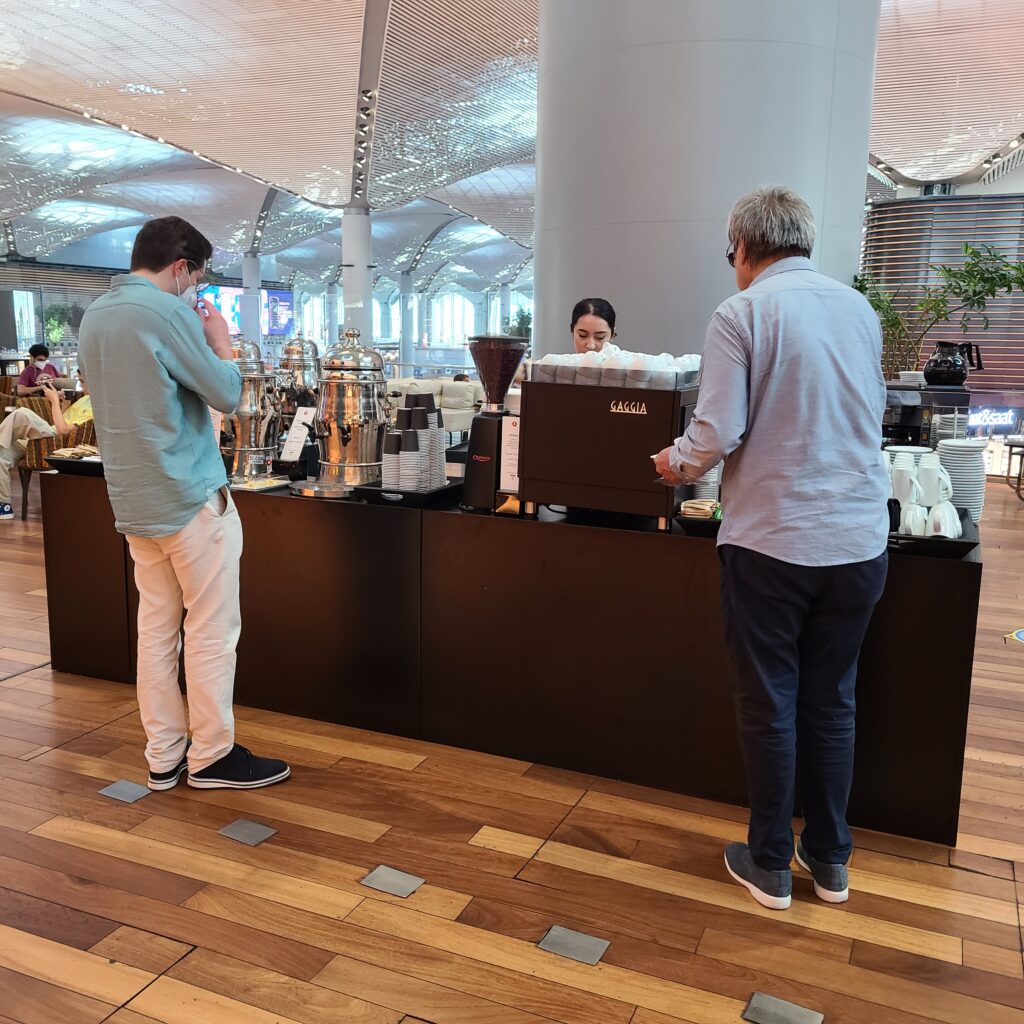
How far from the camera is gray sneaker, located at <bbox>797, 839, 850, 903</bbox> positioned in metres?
2.19

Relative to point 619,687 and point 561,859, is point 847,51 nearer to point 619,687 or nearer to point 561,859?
point 619,687

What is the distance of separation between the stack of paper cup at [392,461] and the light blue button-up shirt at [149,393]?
604 mm

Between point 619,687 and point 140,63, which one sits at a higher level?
point 140,63

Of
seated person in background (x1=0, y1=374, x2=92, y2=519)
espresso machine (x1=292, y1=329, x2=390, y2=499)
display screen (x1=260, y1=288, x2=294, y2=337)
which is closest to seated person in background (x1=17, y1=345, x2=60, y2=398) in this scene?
seated person in background (x1=0, y1=374, x2=92, y2=519)

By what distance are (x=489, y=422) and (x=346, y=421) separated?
611mm

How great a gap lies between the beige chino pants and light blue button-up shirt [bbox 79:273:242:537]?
9 cm

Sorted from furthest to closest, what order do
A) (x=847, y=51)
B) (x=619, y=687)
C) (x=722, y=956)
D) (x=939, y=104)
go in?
(x=939, y=104), (x=847, y=51), (x=619, y=687), (x=722, y=956)

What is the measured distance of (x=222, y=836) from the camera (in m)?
2.44

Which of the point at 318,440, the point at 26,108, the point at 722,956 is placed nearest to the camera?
the point at 722,956

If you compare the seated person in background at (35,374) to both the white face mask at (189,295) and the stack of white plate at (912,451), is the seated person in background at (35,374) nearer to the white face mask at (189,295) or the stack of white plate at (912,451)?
the white face mask at (189,295)

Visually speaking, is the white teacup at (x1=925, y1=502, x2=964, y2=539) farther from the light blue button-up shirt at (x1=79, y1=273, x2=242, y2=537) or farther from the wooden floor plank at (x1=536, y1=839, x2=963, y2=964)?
the light blue button-up shirt at (x1=79, y1=273, x2=242, y2=537)

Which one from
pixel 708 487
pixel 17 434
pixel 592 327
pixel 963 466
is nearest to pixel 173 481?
pixel 708 487

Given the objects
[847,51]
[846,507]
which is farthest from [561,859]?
[847,51]

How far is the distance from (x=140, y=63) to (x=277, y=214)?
44.2 ft
